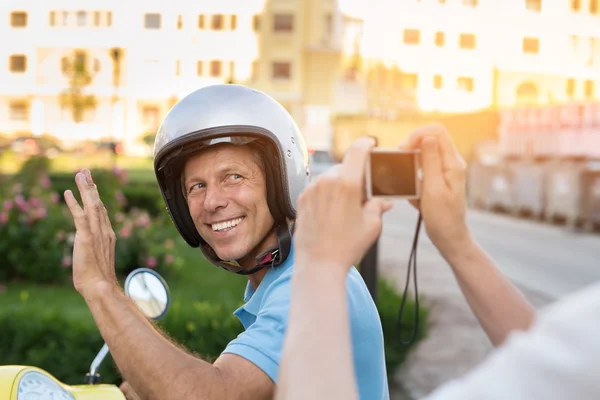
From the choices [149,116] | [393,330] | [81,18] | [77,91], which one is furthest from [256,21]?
[393,330]

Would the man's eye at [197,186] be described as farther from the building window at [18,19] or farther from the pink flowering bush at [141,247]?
the building window at [18,19]

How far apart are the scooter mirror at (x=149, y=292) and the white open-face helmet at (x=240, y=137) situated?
20cm

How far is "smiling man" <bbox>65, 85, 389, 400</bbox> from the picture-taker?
1916mm

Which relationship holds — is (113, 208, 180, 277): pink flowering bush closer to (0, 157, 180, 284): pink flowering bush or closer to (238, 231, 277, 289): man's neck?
(0, 157, 180, 284): pink flowering bush

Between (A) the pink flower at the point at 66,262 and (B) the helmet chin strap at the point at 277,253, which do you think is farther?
(A) the pink flower at the point at 66,262

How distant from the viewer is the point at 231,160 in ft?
8.40

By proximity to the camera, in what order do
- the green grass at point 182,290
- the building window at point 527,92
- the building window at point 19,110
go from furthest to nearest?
the building window at point 19,110 → the building window at point 527,92 → the green grass at point 182,290

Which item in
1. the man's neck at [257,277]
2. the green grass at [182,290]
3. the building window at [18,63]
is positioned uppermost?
the building window at [18,63]

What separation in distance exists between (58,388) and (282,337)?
603 mm

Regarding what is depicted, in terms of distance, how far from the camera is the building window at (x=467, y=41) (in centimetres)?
5716

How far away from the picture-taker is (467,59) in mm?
57594

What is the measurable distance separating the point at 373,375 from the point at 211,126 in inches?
29.8

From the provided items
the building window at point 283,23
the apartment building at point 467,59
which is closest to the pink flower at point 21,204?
the apartment building at point 467,59

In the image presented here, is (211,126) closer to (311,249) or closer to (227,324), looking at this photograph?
(311,249)
